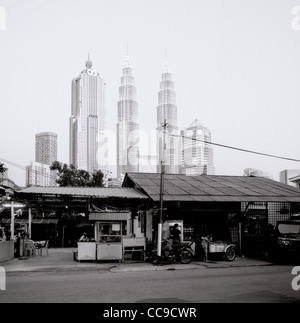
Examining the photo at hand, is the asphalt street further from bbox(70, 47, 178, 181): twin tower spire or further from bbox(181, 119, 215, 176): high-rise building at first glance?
bbox(181, 119, 215, 176): high-rise building

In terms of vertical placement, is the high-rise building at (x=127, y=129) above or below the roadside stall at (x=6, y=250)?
above

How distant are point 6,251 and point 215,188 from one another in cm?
1166

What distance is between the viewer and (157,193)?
1967 centimetres

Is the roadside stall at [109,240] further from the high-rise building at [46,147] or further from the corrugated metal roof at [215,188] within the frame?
the high-rise building at [46,147]

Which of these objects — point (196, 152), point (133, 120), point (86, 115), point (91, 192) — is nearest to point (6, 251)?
point (91, 192)

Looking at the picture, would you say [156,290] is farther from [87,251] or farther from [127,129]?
[127,129]

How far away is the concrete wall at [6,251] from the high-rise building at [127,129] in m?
8.80

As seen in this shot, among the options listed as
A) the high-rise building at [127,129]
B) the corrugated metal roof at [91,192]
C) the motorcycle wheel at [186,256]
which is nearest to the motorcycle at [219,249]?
the motorcycle wheel at [186,256]

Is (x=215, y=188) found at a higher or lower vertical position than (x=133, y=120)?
lower

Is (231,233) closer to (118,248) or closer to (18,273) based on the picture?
(118,248)

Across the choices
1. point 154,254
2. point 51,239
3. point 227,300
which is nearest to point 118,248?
point 154,254

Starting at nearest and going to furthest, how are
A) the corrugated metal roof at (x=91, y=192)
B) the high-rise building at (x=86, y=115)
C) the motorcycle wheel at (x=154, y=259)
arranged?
the motorcycle wheel at (x=154, y=259)
the corrugated metal roof at (x=91, y=192)
the high-rise building at (x=86, y=115)

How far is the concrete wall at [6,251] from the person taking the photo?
63.1ft

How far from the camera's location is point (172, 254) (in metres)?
17.8
